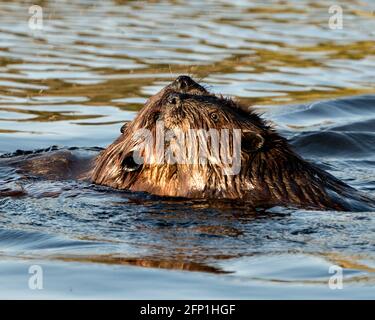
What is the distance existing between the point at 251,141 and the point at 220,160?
0.80 ft

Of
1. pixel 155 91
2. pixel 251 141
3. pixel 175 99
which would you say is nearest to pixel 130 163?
pixel 175 99

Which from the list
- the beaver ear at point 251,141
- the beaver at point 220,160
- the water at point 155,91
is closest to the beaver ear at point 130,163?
the beaver at point 220,160

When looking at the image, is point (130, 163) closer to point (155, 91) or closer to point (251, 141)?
point (251, 141)

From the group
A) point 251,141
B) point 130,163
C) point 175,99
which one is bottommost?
point 130,163

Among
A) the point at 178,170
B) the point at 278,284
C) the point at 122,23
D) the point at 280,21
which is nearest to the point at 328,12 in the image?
the point at 280,21

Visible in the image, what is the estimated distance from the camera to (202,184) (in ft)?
22.8

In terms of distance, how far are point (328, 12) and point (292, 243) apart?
1179 cm

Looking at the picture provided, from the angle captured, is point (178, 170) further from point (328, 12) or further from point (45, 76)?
point (328, 12)

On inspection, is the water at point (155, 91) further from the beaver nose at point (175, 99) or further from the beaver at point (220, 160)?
the beaver nose at point (175, 99)

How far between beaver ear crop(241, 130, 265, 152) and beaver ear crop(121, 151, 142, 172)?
0.79 meters

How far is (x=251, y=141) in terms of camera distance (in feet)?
22.4

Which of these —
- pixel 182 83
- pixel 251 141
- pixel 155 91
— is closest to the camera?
pixel 251 141

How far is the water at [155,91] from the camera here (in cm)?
568

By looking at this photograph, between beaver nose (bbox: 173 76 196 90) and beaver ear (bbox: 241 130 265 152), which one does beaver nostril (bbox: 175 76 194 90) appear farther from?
beaver ear (bbox: 241 130 265 152)
